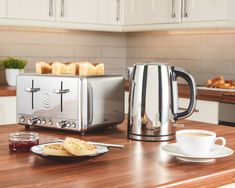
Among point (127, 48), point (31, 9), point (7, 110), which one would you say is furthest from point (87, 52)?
point (7, 110)

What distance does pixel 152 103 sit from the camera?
1.76 meters

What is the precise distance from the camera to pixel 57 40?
15.0 ft

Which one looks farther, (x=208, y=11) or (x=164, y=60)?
(x=164, y=60)

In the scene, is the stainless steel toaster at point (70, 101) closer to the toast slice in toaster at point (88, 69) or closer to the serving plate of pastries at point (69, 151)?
the toast slice in toaster at point (88, 69)

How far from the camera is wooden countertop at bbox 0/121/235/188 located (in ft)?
4.05

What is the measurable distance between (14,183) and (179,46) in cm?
348

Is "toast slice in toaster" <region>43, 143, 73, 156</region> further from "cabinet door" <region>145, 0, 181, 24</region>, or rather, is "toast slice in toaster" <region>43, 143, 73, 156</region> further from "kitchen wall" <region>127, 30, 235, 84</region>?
"kitchen wall" <region>127, 30, 235, 84</region>

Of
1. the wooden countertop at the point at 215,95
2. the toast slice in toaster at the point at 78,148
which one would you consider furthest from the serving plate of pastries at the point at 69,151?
the wooden countertop at the point at 215,95

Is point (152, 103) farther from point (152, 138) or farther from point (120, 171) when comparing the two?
point (120, 171)

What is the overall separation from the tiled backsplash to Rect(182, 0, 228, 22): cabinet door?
37 centimetres

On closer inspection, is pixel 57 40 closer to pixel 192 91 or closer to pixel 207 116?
pixel 207 116

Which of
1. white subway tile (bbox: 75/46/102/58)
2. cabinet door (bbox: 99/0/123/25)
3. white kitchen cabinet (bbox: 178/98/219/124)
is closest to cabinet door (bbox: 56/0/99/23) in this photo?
cabinet door (bbox: 99/0/123/25)

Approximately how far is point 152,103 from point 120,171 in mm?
465

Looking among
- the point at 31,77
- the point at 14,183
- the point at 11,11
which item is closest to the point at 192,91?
the point at 31,77
